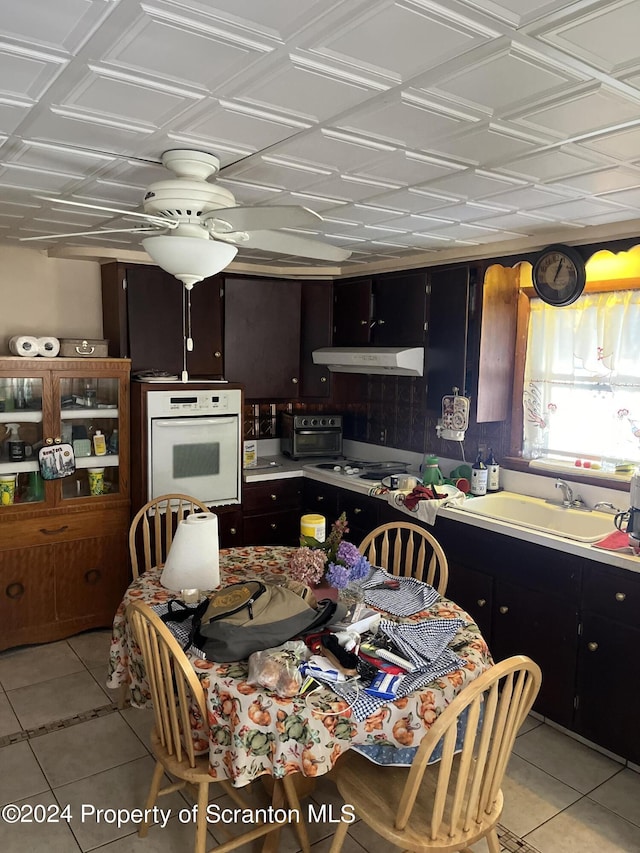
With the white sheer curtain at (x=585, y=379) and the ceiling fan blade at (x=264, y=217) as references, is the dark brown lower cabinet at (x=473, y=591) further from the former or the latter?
the ceiling fan blade at (x=264, y=217)

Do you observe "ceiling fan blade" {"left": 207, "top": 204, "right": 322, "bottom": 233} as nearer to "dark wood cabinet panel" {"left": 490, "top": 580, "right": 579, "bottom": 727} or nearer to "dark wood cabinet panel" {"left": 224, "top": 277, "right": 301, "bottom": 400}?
"dark wood cabinet panel" {"left": 490, "top": 580, "right": 579, "bottom": 727}

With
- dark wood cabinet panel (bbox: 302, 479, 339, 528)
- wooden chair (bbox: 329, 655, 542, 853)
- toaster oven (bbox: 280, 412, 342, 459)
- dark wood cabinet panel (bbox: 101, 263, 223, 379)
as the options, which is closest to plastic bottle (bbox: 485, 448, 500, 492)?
dark wood cabinet panel (bbox: 302, 479, 339, 528)

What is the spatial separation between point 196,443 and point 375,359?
122 centimetres

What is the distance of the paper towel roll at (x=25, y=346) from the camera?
3.49 meters

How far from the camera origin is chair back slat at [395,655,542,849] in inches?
61.6

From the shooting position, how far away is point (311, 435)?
474 cm

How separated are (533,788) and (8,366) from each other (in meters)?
3.15

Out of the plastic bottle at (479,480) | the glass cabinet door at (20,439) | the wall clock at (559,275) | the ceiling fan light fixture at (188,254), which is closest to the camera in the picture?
the ceiling fan light fixture at (188,254)

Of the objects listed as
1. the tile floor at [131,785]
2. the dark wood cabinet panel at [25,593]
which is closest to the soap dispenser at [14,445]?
the dark wood cabinet panel at [25,593]

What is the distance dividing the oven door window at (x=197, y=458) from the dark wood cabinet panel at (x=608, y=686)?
7.32 feet

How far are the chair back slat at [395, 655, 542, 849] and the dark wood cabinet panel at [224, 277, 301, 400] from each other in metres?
3.04

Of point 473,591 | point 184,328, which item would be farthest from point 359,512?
point 184,328

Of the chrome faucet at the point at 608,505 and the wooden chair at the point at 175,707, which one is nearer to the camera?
the wooden chair at the point at 175,707

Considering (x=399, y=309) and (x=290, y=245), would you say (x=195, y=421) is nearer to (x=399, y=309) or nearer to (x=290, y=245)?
(x=399, y=309)
